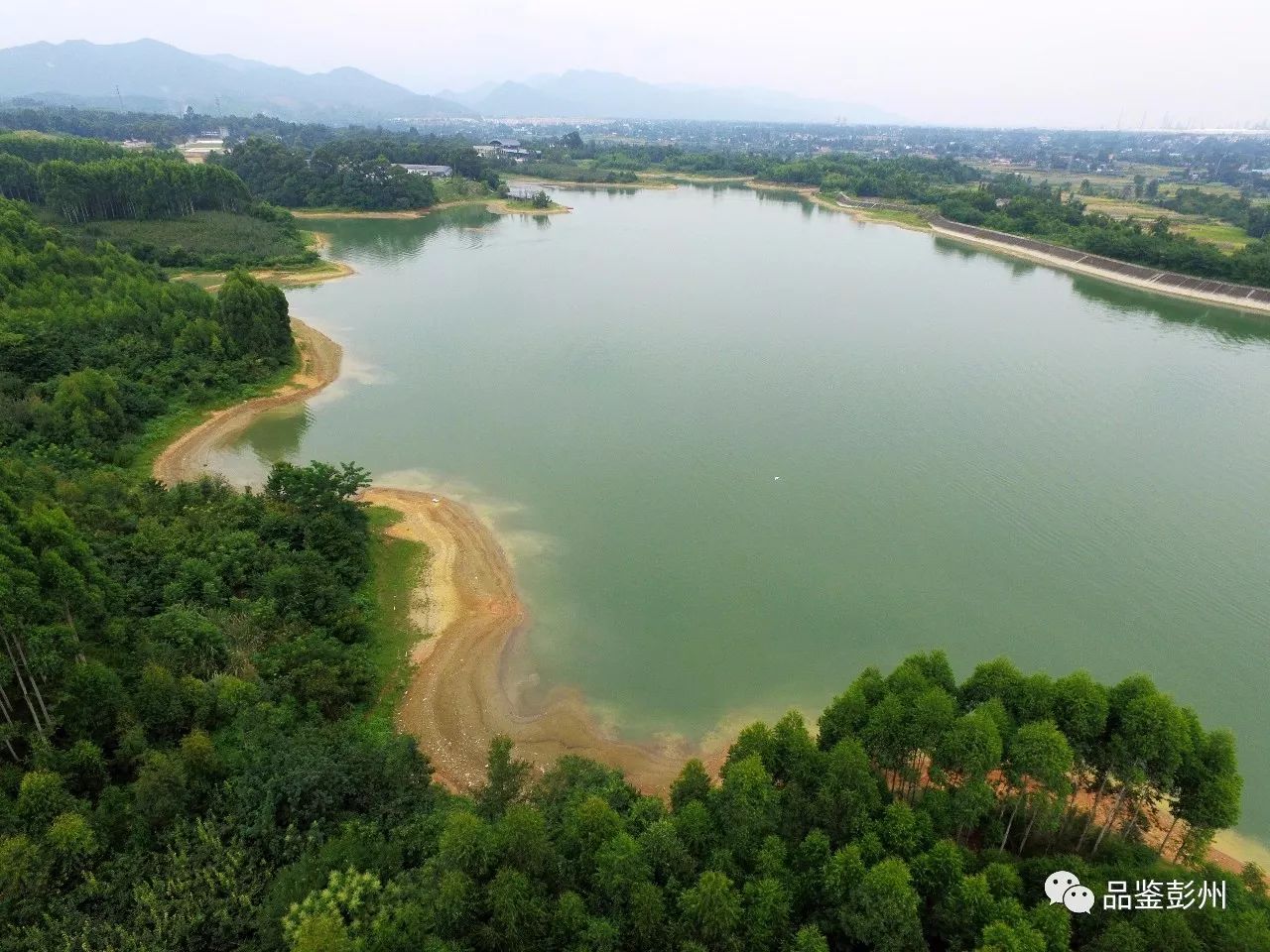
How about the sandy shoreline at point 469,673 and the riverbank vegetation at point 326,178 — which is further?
the riverbank vegetation at point 326,178

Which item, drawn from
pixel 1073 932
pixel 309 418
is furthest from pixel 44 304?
pixel 1073 932

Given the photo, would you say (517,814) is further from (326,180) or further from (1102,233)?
(326,180)

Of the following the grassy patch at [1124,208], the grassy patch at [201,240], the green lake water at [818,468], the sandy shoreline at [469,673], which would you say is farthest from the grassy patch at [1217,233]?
the grassy patch at [201,240]

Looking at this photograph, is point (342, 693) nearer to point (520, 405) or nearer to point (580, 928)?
point (580, 928)

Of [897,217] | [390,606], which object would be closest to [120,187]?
[390,606]

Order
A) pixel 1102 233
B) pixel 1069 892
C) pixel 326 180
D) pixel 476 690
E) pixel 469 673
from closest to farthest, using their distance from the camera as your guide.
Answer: pixel 1069 892, pixel 476 690, pixel 469 673, pixel 1102 233, pixel 326 180

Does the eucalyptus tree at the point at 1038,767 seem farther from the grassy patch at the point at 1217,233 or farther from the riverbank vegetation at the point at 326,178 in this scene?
the riverbank vegetation at the point at 326,178
